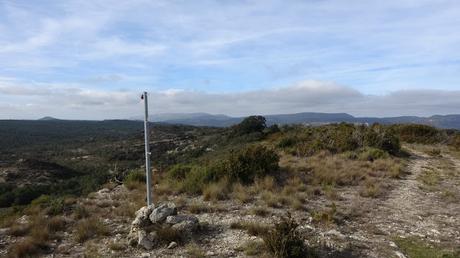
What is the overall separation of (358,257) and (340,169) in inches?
315

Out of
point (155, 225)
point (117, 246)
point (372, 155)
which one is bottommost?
point (117, 246)

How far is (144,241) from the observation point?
765cm

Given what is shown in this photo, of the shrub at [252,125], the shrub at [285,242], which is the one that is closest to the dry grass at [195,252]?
the shrub at [285,242]

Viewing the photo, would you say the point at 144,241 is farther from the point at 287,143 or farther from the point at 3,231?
the point at 287,143

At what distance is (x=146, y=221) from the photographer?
8.34 m

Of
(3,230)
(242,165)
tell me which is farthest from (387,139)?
(3,230)

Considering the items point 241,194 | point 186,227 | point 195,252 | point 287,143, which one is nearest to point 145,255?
point 195,252

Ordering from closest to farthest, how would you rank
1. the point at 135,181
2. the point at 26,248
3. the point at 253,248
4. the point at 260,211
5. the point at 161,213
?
the point at 253,248 < the point at 26,248 < the point at 161,213 < the point at 260,211 < the point at 135,181

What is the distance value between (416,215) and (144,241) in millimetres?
6154

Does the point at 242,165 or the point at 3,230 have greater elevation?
the point at 242,165

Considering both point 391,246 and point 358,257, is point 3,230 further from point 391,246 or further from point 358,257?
point 391,246

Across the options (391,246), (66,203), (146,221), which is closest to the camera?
(391,246)

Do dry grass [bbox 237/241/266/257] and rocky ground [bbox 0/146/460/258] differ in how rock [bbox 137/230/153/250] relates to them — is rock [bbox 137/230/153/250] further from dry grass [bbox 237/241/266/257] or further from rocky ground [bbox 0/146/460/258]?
dry grass [bbox 237/241/266/257]

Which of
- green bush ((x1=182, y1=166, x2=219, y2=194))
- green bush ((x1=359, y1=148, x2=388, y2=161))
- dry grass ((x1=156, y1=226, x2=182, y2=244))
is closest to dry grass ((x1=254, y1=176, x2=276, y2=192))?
green bush ((x1=182, y1=166, x2=219, y2=194))
